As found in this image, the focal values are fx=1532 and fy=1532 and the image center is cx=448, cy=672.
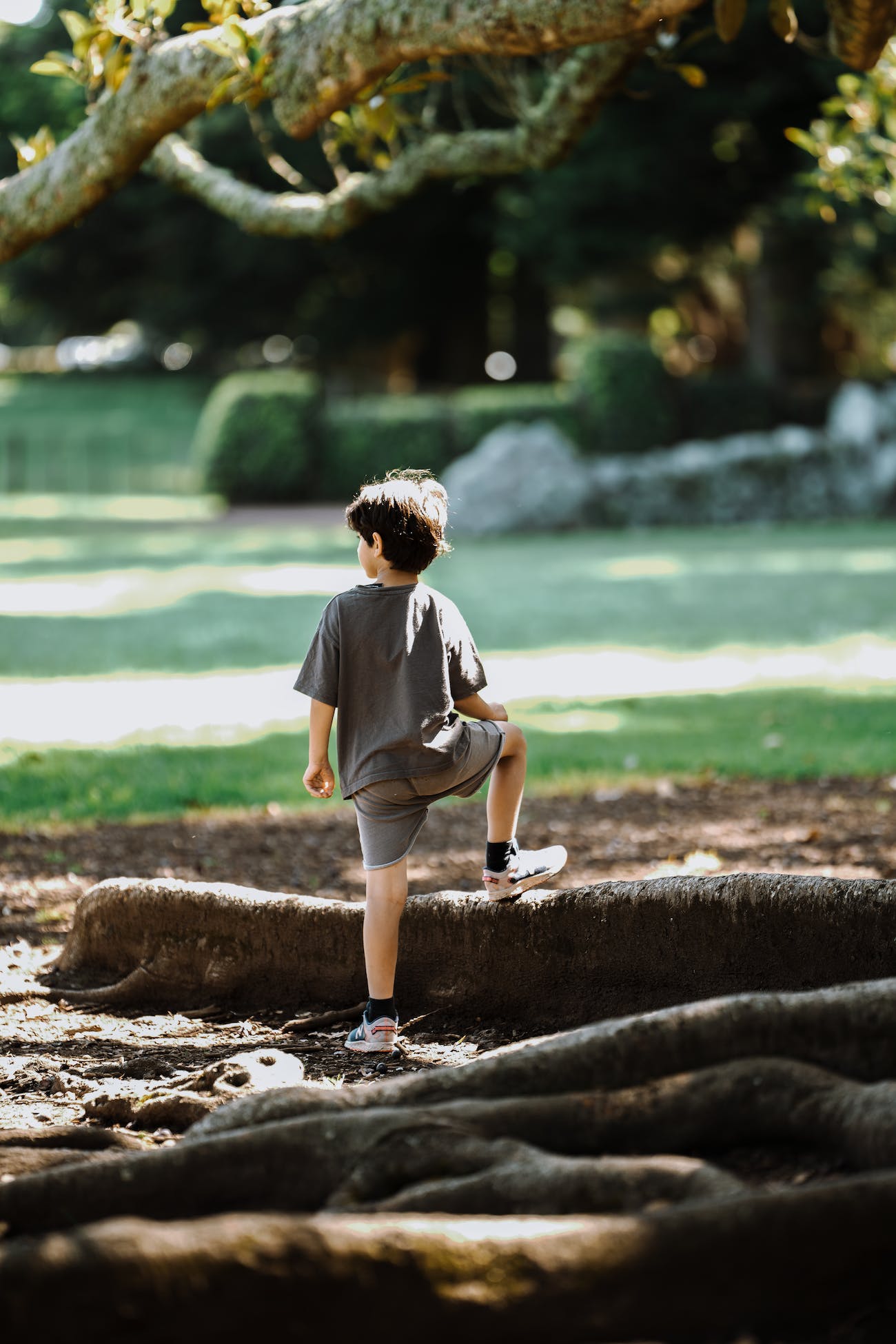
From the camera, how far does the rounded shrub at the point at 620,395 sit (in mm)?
26000

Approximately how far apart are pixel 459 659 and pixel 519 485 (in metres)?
19.2

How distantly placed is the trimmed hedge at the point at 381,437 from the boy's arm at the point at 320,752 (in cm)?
2188

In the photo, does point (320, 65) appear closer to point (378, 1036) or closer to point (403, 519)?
point (403, 519)

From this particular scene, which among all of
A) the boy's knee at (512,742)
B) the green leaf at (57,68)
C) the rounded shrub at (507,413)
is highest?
the rounded shrub at (507,413)

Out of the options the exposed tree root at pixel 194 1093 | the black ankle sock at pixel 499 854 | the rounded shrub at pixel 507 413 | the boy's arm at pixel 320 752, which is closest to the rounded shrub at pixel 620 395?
the rounded shrub at pixel 507 413

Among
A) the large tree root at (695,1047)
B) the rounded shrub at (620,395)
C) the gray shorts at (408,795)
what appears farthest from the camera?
the rounded shrub at (620,395)

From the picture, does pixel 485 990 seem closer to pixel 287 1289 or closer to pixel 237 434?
pixel 287 1289

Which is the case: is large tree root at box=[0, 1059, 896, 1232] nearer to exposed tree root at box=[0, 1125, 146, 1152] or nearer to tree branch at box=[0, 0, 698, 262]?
exposed tree root at box=[0, 1125, 146, 1152]

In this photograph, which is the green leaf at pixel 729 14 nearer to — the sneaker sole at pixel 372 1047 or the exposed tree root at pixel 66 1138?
the sneaker sole at pixel 372 1047

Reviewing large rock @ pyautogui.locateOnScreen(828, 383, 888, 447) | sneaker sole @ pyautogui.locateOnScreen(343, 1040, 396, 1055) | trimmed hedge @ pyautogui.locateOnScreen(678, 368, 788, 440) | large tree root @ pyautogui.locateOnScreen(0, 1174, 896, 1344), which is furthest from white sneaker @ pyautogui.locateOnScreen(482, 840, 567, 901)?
trimmed hedge @ pyautogui.locateOnScreen(678, 368, 788, 440)

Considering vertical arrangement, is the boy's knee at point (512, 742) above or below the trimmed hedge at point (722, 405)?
below

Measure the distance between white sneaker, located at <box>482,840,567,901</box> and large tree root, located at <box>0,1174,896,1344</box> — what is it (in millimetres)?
1899

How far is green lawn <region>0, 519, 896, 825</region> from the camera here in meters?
8.00

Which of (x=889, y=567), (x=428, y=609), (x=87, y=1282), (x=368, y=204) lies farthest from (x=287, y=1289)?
(x=889, y=567)
